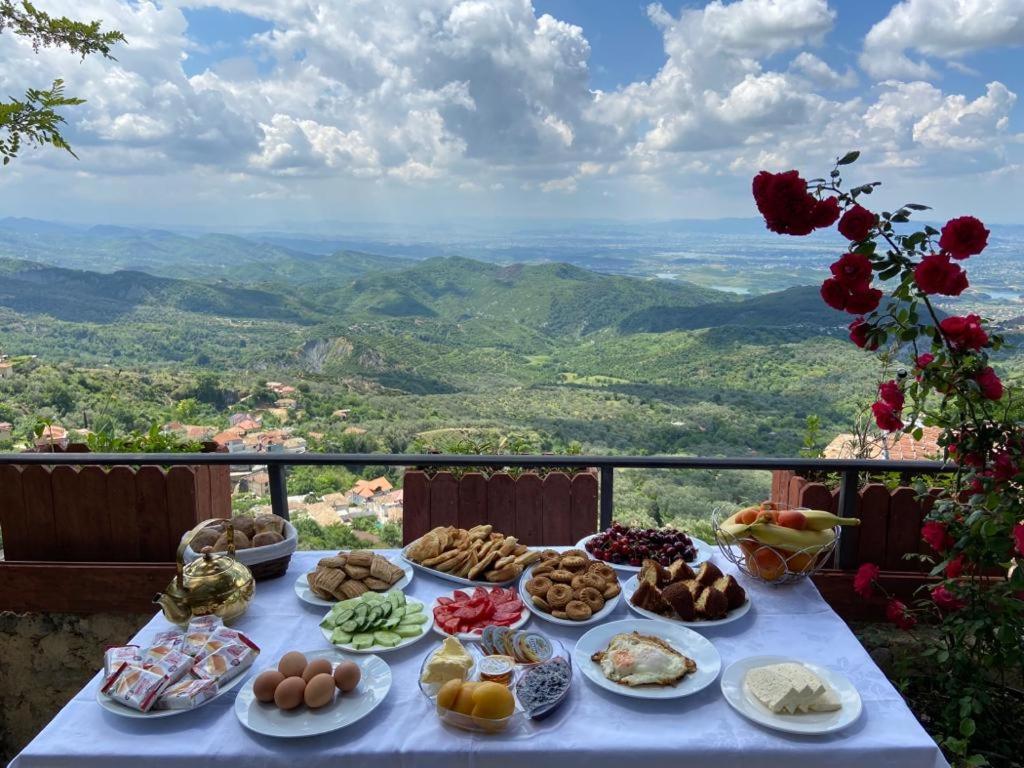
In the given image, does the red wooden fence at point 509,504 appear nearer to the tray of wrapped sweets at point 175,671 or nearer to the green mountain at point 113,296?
the tray of wrapped sweets at point 175,671

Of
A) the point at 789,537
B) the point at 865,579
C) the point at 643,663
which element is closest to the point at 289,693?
the point at 643,663

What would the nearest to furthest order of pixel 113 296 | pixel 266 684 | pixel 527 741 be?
pixel 527 741
pixel 266 684
pixel 113 296

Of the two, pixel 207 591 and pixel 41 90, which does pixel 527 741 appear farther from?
pixel 41 90

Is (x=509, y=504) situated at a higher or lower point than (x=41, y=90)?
lower

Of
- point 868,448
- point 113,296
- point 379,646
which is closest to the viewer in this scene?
point 379,646

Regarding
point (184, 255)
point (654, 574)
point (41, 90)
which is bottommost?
point (654, 574)

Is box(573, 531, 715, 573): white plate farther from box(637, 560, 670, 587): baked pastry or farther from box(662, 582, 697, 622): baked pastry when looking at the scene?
box(662, 582, 697, 622): baked pastry

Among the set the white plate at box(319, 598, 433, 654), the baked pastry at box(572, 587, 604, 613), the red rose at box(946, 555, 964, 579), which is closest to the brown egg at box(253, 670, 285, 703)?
the white plate at box(319, 598, 433, 654)
